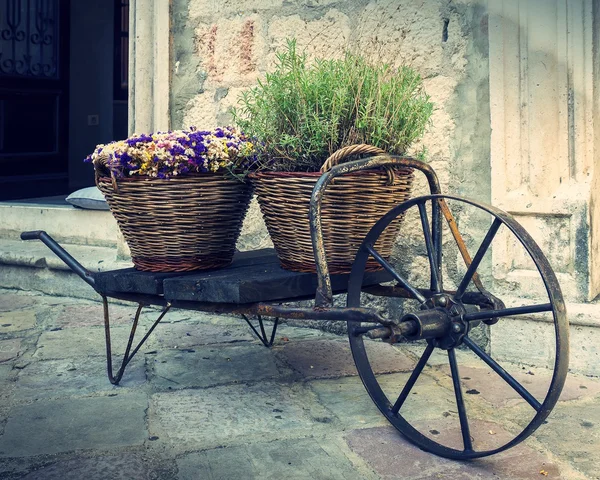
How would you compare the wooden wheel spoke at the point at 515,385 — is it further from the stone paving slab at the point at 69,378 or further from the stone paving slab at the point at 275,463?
the stone paving slab at the point at 69,378

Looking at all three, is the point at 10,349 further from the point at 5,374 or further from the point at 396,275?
the point at 396,275

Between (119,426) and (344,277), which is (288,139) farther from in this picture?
(119,426)

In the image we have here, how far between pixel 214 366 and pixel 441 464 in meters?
1.16

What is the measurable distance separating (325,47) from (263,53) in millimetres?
353

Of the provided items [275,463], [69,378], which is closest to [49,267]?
[69,378]

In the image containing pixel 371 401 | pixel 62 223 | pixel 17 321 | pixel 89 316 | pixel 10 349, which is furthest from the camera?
pixel 62 223

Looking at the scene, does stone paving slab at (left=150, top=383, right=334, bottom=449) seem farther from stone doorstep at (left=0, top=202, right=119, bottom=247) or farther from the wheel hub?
stone doorstep at (left=0, top=202, right=119, bottom=247)

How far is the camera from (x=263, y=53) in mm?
3791

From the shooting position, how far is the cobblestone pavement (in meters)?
2.17

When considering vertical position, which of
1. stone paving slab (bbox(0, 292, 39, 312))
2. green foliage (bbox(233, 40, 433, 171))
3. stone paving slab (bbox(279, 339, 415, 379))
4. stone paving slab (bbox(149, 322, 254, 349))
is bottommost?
stone paving slab (bbox(279, 339, 415, 379))

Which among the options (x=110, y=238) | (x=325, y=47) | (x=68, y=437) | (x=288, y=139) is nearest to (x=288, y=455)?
(x=68, y=437)

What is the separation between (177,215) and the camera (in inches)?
99.2

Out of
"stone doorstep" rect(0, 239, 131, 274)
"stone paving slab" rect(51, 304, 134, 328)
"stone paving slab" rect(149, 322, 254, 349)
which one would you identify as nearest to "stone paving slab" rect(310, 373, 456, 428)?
"stone paving slab" rect(149, 322, 254, 349)

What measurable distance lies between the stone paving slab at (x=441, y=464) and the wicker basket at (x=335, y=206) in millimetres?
526
